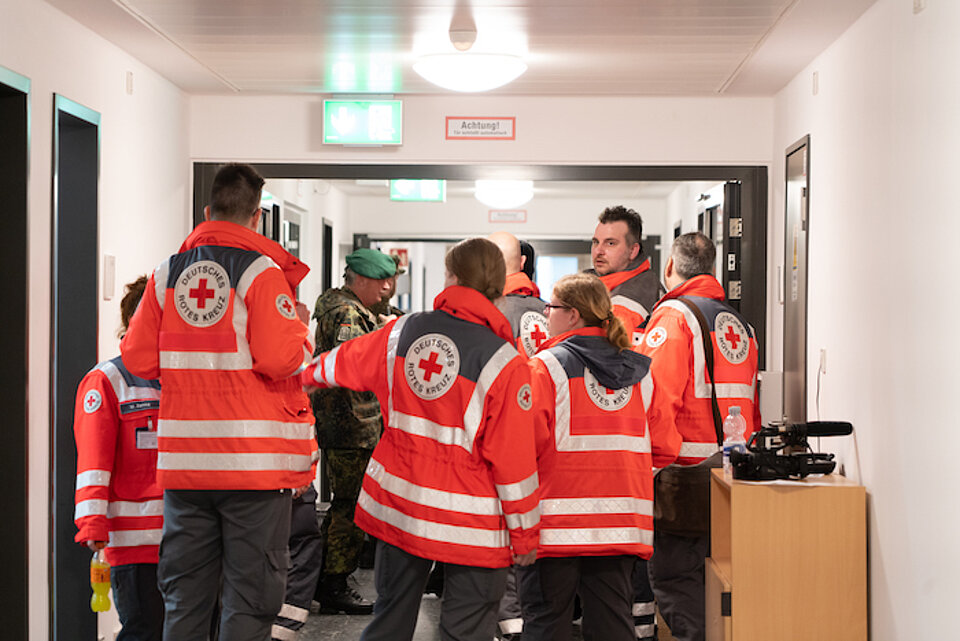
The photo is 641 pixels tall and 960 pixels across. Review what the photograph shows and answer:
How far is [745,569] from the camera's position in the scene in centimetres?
339

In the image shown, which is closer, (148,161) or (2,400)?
(2,400)

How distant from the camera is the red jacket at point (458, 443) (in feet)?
8.79

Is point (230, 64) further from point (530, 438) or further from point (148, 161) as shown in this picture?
point (530, 438)

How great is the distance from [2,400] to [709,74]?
3.48 metres

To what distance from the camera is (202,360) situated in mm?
2809

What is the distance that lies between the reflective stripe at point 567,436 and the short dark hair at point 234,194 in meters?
1.04

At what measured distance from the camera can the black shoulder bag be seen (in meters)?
3.80

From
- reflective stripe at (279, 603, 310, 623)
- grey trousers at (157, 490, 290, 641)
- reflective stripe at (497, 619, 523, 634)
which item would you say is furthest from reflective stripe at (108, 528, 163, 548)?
reflective stripe at (497, 619, 523, 634)

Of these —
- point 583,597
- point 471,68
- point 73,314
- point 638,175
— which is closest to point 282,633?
point 583,597

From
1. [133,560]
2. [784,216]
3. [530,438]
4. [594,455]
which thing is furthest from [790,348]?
[133,560]

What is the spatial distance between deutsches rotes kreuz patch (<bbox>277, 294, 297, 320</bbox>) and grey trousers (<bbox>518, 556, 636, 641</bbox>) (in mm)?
1112

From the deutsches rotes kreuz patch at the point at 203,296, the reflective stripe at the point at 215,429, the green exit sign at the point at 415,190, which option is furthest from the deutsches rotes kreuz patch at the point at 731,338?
the green exit sign at the point at 415,190

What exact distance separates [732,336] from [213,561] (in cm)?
209

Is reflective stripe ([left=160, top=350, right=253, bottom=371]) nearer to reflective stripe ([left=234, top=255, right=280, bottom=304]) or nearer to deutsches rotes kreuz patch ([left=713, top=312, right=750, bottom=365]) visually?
reflective stripe ([left=234, top=255, right=280, bottom=304])
